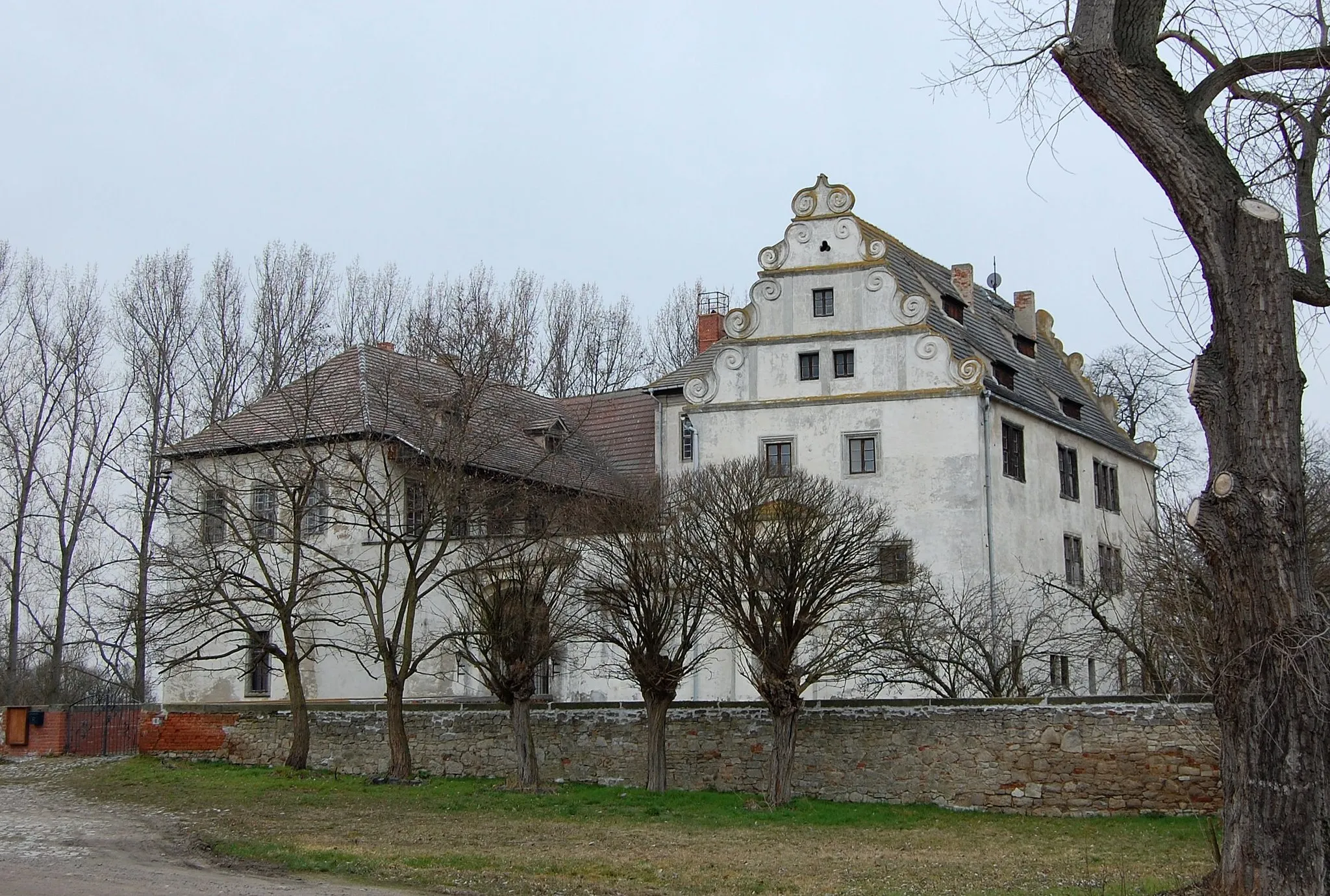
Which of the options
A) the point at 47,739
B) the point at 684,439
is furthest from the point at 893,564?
the point at 47,739

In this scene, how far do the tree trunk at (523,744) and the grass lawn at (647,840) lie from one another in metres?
0.52

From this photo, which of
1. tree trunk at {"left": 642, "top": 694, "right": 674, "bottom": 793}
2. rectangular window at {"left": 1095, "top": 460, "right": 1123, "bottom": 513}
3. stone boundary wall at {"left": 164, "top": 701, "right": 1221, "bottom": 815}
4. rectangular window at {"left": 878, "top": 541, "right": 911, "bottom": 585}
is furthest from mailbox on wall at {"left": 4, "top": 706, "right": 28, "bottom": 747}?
rectangular window at {"left": 1095, "top": 460, "right": 1123, "bottom": 513}

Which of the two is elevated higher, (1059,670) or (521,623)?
(521,623)

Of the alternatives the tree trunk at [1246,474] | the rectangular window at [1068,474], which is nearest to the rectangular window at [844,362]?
the rectangular window at [1068,474]

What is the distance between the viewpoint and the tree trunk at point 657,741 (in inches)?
926

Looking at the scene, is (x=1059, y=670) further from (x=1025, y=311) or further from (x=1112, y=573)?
(x=1025, y=311)

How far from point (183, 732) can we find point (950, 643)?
16.4 metres

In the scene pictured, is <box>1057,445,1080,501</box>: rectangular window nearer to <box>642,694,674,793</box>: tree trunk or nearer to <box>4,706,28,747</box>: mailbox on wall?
<box>642,694,674,793</box>: tree trunk

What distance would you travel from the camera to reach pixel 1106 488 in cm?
3934

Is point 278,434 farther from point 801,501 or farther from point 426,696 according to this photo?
point 801,501

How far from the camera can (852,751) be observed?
22.8 metres

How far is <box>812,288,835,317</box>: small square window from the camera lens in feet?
109

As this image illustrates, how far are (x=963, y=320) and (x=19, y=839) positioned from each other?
27566mm

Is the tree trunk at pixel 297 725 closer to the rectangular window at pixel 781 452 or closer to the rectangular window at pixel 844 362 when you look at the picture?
the rectangular window at pixel 781 452
